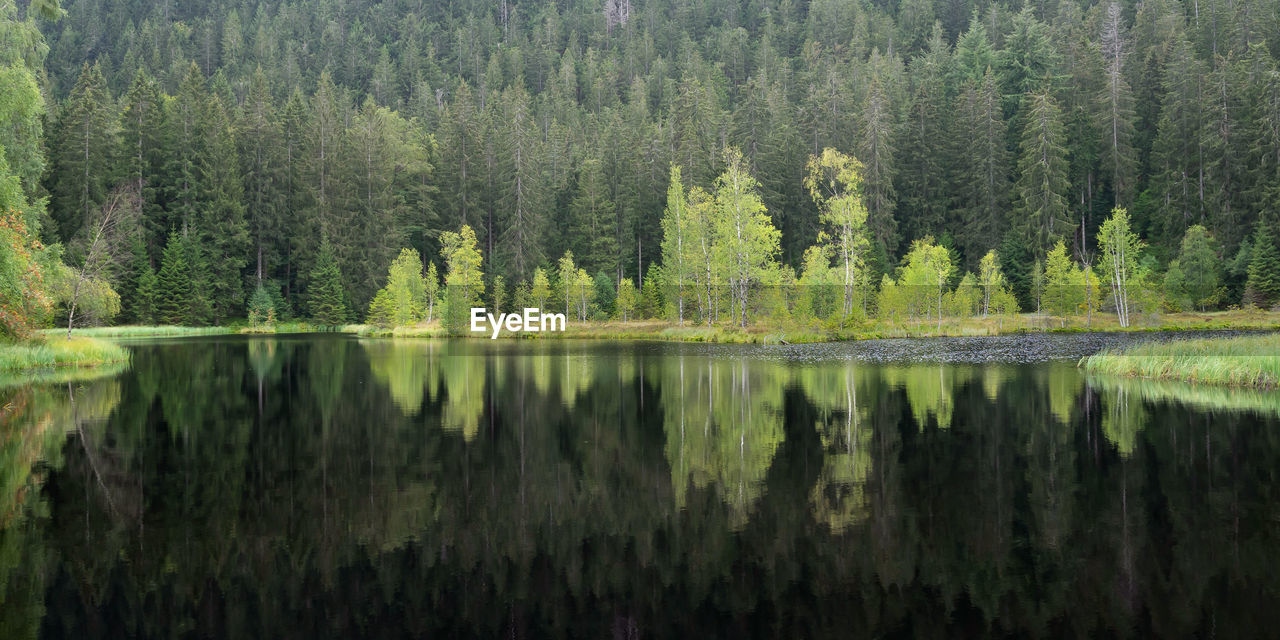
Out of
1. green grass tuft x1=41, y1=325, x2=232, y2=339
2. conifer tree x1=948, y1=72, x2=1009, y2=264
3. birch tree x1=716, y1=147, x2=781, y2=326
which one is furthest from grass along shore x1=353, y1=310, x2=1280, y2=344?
green grass tuft x1=41, y1=325, x2=232, y2=339

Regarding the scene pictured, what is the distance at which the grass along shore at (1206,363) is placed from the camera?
24.1m

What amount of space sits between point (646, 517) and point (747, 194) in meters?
49.8

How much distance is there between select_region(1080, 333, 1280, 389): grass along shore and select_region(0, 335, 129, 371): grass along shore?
38178mm

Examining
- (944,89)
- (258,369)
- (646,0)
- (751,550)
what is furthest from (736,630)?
(646,0)

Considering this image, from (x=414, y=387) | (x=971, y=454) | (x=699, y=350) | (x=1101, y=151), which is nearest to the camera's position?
(x=971, y=454)

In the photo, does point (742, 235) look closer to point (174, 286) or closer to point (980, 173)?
point (980, 173)

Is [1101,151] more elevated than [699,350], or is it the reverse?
[1101,151]

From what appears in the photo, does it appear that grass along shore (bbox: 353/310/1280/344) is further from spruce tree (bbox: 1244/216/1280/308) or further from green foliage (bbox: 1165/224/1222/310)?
spruce tree (bbox: 1244/216/1280/308)

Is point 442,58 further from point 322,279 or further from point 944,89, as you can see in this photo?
point 944,89

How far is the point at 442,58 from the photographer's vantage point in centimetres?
15775

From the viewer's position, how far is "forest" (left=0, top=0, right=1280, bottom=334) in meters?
63.1

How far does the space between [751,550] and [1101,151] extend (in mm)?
82316

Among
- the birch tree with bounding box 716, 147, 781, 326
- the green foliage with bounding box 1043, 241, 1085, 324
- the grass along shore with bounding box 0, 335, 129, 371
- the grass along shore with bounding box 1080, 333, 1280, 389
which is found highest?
the birch tree with bounding box 716, 147, 781, 326

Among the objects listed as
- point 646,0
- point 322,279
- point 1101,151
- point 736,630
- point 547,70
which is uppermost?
point 646,0
